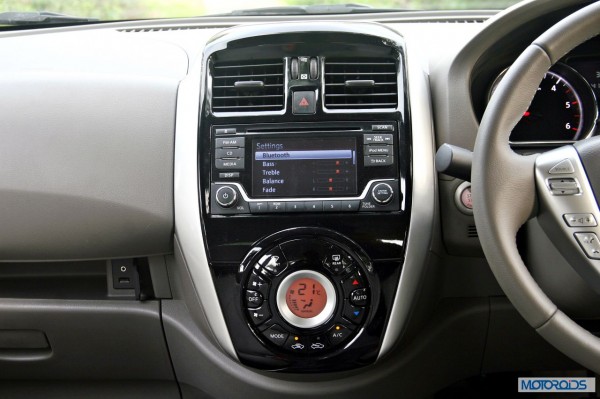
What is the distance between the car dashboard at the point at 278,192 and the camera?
1.50m

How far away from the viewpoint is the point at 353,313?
151cm

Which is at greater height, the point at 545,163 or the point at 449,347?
the point at 545,163

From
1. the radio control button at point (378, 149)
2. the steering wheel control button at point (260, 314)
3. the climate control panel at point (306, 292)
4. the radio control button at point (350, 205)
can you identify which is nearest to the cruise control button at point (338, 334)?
the climate control panel at point (306, 292)

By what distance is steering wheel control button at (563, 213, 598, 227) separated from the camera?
1.23 metres

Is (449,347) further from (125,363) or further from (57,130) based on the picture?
(57,130)

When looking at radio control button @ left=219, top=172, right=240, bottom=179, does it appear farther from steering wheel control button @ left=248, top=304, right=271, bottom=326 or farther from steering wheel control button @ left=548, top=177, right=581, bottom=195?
steering wheel control button @ left=548, top=177, right=581, bottom=195

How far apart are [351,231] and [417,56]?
0.41m

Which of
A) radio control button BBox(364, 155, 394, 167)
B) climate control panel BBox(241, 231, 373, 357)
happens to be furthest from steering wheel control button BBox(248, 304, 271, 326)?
radio control button BBox(364, 155, 394, 167)

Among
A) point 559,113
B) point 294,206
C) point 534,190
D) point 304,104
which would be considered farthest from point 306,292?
point 559,113

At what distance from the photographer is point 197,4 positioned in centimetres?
188

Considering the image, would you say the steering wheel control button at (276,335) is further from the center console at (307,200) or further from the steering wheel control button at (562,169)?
the steering wheel control button at (562,169)

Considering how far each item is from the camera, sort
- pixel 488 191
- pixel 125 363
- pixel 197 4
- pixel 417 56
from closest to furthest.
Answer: pixel 488 191 → pixel 417 56 → pixel 125 363 → pixel 197 4

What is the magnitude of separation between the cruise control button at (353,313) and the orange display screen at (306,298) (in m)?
0.05

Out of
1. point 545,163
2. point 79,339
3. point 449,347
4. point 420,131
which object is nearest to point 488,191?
point 545,163
